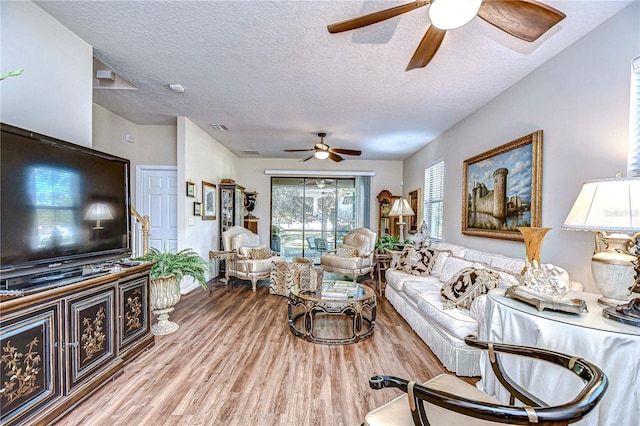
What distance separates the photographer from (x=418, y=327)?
3.06 meters

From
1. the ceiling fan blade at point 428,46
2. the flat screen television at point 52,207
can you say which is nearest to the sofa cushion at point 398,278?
the ceiling fan blade at point 428,46

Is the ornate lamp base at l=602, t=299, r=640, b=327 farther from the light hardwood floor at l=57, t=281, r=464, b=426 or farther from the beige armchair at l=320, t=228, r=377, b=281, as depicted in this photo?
the beige armchair at l=320, t=228, r=377, b=281

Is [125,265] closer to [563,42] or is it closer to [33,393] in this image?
[33,393]

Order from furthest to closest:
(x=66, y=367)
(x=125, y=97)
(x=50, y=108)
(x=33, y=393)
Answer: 1. (x=125, y=97)
2. (x=50, y=108)
3. (x=66, y=367)
4. (x=33, y=393)

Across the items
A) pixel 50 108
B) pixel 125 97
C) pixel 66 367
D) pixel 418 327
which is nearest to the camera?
pixel 66 367

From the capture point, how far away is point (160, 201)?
199 inches

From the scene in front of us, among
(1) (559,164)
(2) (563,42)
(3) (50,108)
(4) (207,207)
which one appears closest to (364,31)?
(2) (563,42)

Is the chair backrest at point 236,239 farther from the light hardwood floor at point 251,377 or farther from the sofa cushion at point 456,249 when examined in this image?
the sofa cushion at point 456,249

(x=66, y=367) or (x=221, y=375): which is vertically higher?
(x=66, y=367)

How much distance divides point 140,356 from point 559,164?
4.16m

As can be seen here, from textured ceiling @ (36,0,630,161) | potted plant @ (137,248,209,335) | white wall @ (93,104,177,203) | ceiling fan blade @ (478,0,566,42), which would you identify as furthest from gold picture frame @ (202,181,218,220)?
ceiling fan blade @ (478,0,566,42)

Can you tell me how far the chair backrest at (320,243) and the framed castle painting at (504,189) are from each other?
419cm

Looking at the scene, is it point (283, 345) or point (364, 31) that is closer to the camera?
point (364, 31)

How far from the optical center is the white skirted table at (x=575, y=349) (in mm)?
1251
